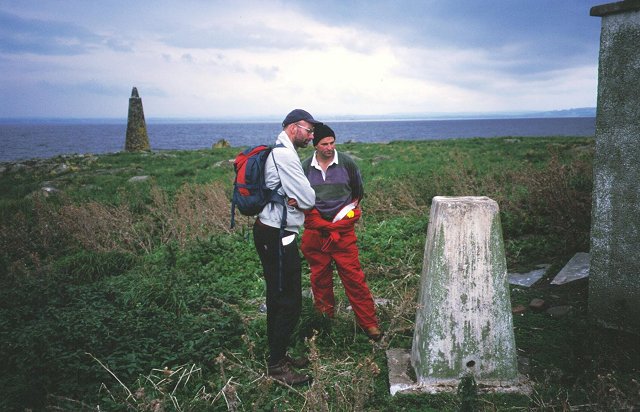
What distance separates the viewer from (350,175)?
486 centimetres

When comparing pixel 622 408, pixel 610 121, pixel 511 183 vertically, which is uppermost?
pixel 610 121

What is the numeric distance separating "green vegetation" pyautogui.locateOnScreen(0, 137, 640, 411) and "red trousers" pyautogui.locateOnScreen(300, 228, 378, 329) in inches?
10.0

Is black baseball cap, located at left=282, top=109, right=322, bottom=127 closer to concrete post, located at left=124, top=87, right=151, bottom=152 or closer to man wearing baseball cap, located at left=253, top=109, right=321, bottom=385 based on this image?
man wearing baseball cap, located at left=253, top=109, right=321, bottom=385

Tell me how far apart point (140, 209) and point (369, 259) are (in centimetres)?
689

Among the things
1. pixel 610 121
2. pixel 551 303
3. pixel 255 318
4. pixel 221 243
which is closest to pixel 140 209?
pixel 221 243

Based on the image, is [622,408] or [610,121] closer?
[622,408]

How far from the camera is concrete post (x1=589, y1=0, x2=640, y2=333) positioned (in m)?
3.89

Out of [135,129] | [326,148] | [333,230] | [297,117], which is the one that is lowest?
[333,230]

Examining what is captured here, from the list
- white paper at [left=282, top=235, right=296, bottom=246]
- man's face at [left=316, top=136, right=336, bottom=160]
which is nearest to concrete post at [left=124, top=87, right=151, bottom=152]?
man's face at [left=316, top=136, right=336, bottom=160]

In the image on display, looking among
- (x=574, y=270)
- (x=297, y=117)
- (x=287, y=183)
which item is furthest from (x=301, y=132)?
(x=574, y=270)

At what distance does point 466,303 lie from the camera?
137 inches

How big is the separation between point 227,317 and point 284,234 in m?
1.68

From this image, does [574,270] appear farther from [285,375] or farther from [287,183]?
[287,183]

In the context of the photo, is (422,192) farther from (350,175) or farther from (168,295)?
(168,295)
